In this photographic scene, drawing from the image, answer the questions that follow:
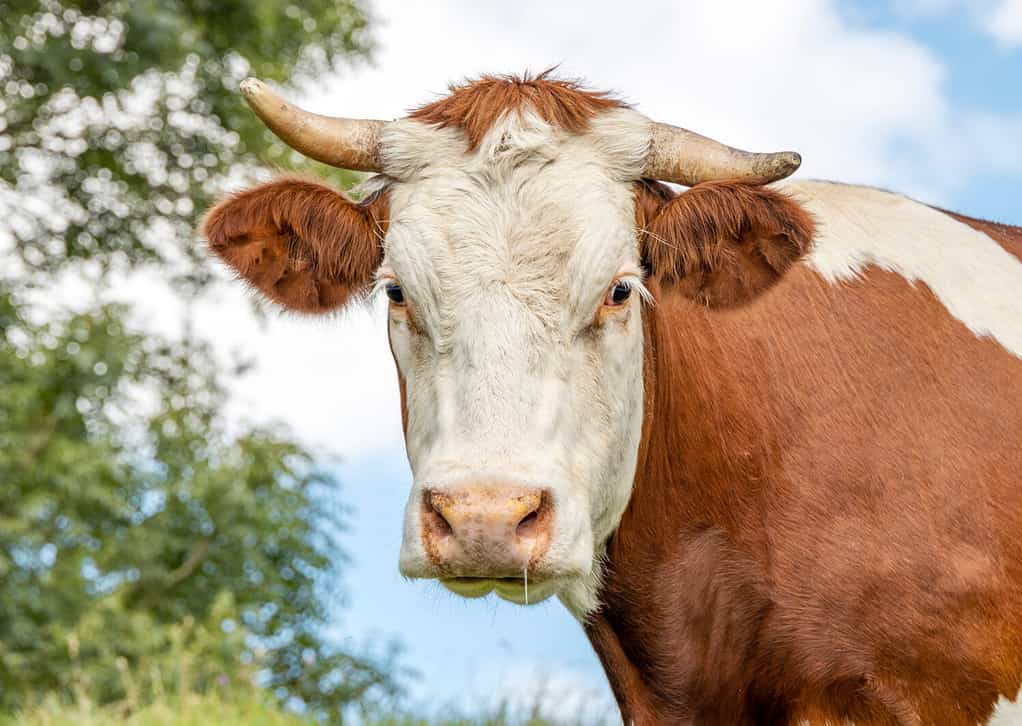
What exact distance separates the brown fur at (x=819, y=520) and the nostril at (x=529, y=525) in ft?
3.28

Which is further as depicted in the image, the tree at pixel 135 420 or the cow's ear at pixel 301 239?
the tree at pixel 135 420

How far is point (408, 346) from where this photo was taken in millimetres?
4207

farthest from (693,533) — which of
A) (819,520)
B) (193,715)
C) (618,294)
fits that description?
(193,715)

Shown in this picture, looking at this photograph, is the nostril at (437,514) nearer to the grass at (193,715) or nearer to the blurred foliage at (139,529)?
the grass at (193,715)

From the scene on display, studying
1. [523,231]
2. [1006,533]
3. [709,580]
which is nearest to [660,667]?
[709,580]

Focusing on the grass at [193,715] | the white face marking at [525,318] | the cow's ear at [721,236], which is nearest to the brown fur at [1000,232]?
the cow's ear at [721,236]

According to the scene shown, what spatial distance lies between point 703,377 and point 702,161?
0.75 m

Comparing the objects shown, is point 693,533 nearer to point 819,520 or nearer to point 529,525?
point 819,520

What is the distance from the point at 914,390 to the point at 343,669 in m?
11.2

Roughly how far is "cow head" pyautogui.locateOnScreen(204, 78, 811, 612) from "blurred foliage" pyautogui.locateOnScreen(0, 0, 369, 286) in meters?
8.82

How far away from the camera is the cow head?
3.66 m

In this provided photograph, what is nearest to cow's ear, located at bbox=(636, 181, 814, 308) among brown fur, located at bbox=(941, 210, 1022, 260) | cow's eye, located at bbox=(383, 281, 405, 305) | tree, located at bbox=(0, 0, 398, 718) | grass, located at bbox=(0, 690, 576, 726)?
cow's eye, located at bbox=(383, 281, 405, 305)

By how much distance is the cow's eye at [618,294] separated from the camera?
13.4 feet

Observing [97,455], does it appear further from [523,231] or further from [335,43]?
[523,231]
